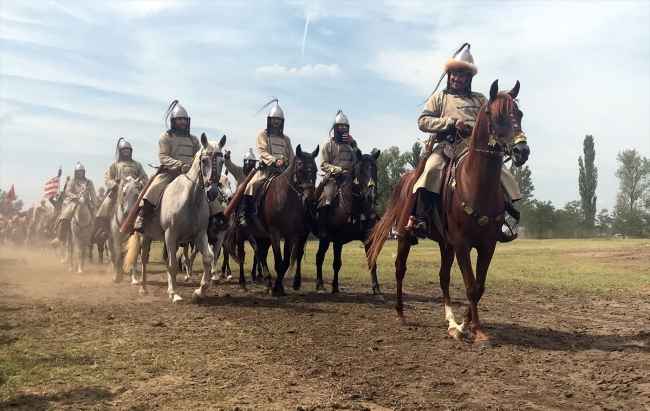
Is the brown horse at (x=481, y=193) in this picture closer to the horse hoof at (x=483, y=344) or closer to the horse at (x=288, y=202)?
the horse hoof at (x=483, y=344)

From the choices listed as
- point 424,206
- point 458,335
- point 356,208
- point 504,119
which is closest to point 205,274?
point 356,208

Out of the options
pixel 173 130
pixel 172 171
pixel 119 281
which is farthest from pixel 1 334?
pixel 119 281

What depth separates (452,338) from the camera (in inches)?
288

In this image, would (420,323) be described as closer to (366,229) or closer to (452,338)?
(452,338)

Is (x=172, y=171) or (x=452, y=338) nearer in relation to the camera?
(x=452, y=338)

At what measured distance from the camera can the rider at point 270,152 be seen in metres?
11.9

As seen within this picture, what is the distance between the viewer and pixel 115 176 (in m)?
15.3

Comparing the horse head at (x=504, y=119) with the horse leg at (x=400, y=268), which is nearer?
the horse head at (x=504, y=119)

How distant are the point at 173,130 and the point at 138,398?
26.4 ft

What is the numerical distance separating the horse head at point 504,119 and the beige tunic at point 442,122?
0.92 m

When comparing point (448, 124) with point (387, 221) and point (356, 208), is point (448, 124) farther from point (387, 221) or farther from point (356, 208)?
point (356, 208)

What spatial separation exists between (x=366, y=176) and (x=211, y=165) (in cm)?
338

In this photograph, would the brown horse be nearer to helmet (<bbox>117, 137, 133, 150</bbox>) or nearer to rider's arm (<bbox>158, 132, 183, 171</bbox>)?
rider's arm (<bbox>158, 132, 183, 171</bbox>)

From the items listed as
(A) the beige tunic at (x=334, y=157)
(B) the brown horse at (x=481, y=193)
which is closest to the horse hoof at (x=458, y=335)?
(B) the brown horse at (x=481, y=193)
